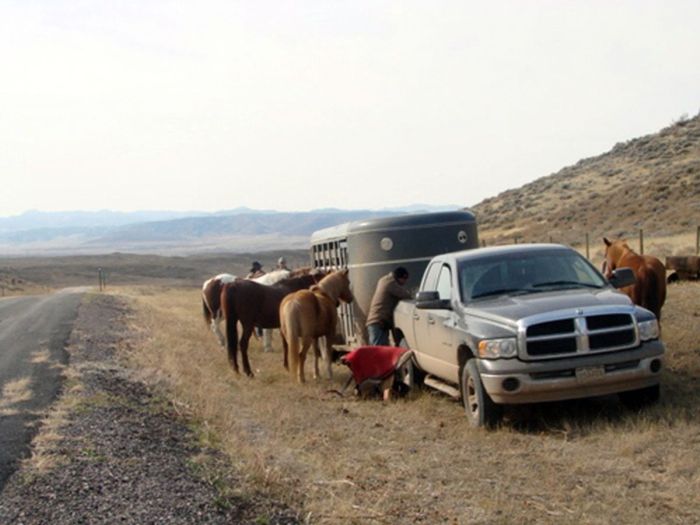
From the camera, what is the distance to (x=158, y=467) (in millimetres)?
7379

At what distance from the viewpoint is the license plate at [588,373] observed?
349 inches

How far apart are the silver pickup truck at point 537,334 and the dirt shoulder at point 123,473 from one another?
9.34 ft

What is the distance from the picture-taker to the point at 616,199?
47625mm

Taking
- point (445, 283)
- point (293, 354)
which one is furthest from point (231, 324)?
point (445, 283)

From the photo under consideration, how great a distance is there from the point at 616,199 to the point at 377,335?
3716 cm

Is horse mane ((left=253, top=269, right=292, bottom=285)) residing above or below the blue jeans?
above

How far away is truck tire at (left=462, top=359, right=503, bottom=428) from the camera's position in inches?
364

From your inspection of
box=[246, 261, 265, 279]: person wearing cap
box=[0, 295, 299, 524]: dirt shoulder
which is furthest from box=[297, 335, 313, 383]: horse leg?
box=[246, 261, 265, 279]: person wearing cap

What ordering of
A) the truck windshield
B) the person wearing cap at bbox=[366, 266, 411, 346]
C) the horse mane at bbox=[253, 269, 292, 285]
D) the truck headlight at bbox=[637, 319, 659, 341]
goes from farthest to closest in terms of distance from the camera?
the horse mane at bbox=[253, 269, 292, 285], the person wearing cap at bbox=[366, 266, 411, 346], the truck windshield, the truck headlight at bbox=[637, 319, 659, 341]

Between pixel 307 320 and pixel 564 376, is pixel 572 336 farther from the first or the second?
pixel 307 320

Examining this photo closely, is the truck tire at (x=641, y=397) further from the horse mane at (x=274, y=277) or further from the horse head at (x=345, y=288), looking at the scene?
the horse mane at (x=274, y=277)

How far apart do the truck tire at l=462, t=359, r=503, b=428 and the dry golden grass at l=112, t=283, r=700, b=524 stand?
0.59ft

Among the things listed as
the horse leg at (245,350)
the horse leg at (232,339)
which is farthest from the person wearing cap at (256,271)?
the horse leg at (232,339)

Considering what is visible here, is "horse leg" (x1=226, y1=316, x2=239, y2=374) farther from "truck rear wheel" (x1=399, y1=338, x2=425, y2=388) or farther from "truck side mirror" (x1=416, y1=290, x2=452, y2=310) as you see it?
"truck side mirror" (x1=416, y1=290, x2=452, y2=310)
